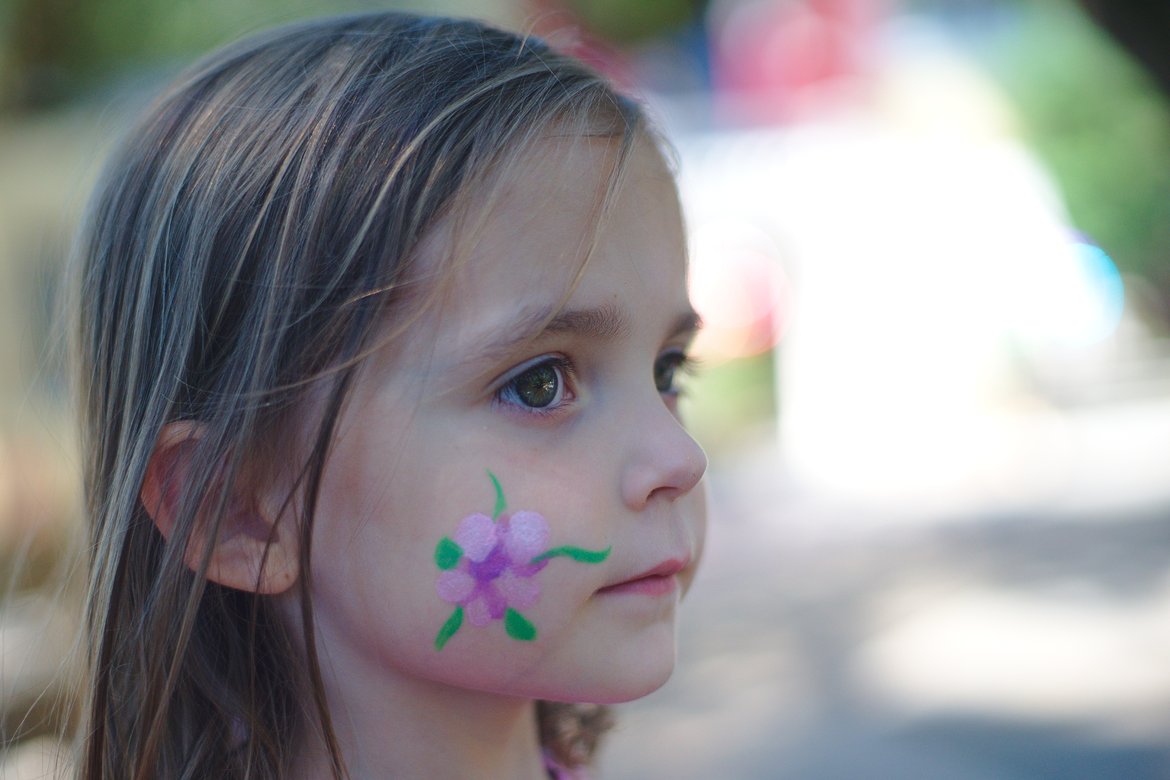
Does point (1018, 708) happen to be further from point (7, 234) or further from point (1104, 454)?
point (7, 234)

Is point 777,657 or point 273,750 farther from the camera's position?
point 777,657

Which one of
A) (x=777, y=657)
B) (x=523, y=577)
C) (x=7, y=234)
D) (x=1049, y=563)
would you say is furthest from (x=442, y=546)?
(x=7, y=234)

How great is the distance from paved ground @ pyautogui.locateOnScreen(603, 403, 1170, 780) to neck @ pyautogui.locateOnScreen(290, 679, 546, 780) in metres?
2.69

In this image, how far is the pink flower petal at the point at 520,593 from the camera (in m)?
1.21

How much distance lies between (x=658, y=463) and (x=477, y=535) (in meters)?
0.22

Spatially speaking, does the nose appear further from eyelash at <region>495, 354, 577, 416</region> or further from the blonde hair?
the blonde hair

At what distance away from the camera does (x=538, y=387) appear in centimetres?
124

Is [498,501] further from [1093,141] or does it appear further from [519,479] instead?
[1093,141]

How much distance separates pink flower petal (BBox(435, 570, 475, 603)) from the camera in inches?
47.1

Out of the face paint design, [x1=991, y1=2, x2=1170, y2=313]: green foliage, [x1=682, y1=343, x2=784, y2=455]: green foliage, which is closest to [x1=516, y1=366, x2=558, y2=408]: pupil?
the face paint design

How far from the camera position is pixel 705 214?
376 inches

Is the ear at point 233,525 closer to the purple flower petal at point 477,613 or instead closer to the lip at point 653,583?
the purple flower petal at point 477,613

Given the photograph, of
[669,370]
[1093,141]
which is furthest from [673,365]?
[1093,141]

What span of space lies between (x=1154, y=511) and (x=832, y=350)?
3.27 metres
